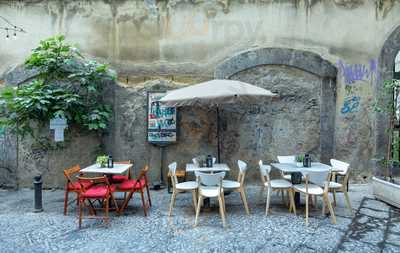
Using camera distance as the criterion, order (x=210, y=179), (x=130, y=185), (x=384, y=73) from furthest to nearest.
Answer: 1. (x=384, y=73)
2. (x=130, y=185)
3. (x=210, y=179)

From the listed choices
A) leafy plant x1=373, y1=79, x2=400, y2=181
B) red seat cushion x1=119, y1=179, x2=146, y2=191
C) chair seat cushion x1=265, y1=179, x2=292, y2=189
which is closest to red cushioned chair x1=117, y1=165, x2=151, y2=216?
red seat cushion x1=119, y1=179, x2=146, y2=191

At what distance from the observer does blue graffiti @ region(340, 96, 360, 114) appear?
639 cm

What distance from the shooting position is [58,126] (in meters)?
6.09

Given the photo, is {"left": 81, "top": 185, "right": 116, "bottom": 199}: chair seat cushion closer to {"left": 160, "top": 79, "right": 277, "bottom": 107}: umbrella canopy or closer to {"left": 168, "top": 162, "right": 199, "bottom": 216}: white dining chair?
{"left": 168, "top": 162, "right": 199, "bottom": 216}: white dining chair

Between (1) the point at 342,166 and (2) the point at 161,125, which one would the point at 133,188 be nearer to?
(2) the point at 161,125

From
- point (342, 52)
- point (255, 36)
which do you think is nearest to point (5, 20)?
point (255, 36)

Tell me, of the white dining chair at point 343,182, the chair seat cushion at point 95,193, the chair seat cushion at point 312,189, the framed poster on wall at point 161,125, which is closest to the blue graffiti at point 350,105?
the white dining chair at point 343,182

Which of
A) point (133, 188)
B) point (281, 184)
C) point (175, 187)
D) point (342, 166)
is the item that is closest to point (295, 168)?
point (281, 184)

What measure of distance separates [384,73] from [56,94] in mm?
6398

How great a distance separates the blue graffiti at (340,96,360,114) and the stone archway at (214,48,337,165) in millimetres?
205

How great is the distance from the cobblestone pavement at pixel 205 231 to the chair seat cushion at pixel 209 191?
0.40 meters

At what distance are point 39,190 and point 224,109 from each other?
3.63 metres

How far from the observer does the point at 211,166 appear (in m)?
5.13

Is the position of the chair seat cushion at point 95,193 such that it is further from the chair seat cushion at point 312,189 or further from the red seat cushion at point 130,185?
the chair seat cushion at point 312,189
